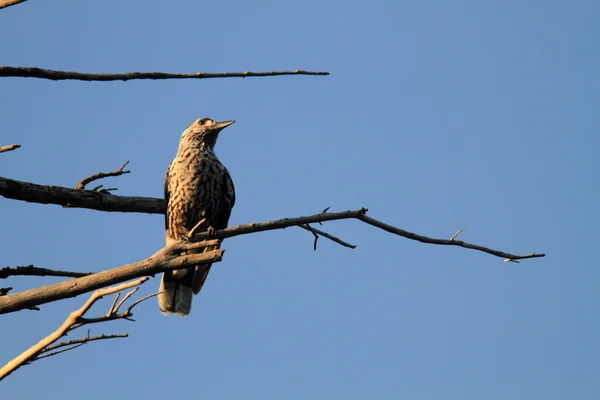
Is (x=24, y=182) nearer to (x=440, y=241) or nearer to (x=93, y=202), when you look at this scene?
(x=93, y=202)

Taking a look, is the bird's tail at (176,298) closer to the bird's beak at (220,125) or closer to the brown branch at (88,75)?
the bird's beak at (220,125)

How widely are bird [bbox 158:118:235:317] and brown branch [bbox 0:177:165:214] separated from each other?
0.81 ft

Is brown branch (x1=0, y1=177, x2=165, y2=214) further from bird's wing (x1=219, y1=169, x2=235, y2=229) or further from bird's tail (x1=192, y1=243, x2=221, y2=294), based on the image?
bird's tail (x1=192, y1=243, x2=221, y2=294)

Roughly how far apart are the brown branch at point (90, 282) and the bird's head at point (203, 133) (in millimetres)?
3697

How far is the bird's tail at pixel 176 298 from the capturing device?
7836 millimetres

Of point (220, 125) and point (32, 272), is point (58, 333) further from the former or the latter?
point (220, 125)

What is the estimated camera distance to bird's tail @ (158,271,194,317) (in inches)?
309

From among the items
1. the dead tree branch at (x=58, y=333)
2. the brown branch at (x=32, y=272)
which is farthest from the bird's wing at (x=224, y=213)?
the dead tree branch at (x=58, y=333)

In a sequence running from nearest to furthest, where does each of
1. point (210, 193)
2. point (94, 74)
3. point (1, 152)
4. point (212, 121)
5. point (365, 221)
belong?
point (94, 74)
point (1, 152)
point (365, 221)
point (210, 193)
point (212, 121)

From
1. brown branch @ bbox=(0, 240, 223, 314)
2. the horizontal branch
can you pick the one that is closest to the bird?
the horizontal branch

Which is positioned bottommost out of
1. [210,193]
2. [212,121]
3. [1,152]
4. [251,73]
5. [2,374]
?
[2,374]

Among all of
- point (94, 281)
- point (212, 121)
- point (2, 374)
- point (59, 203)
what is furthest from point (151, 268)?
point (212, 121)

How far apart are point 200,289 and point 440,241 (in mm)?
3143

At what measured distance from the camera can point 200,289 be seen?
8.00 m
